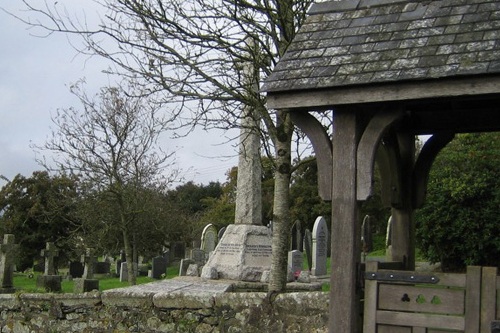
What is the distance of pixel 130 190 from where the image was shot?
1664cm

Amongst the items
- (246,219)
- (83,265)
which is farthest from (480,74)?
(83,265)

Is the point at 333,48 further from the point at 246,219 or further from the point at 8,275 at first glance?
the point at 8,275

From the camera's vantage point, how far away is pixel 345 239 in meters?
5.43

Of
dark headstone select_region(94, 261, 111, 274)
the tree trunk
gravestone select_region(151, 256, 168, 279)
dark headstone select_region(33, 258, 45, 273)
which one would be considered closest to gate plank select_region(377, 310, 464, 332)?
the tree trunk

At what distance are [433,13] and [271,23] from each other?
352cm

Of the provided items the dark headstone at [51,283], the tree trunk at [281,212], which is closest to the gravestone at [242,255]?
the tree trunk at [281,212]

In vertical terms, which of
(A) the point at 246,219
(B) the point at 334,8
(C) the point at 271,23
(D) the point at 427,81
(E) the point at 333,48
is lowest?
(A) the point at 246,219

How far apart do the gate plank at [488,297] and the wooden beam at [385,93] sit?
140 centimetres

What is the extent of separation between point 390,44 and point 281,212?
3646 mm

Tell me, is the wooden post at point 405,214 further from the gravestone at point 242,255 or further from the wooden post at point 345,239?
the gravestone at point 242,255

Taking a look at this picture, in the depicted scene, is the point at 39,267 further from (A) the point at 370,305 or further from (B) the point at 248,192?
(A) the point at 370,305

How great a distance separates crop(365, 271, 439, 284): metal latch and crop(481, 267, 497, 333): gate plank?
0.37 meters

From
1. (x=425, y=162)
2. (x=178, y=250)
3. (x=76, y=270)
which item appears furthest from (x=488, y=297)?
(x=178, y=250)

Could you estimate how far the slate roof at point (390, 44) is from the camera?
5117 millimetres
